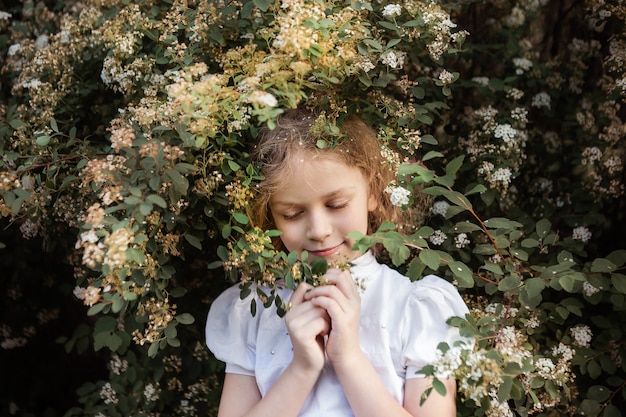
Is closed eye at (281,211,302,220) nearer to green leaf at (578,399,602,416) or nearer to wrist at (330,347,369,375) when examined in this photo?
wrist at (330,347,369,375)

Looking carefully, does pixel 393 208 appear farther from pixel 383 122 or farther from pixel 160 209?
pixel 160 209

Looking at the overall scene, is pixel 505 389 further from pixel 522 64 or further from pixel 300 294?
pixel 522 64

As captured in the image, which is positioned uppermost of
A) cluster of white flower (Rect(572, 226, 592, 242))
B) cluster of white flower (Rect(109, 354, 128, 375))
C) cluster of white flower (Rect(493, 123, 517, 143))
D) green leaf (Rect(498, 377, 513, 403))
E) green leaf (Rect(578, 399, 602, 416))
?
cluster of white flower (Rect(493, 123, 517, 143))

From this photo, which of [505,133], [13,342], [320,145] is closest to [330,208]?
[320,145]

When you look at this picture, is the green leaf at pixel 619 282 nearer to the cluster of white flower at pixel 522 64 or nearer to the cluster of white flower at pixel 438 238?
the cluster of white flower at pixel 438 238

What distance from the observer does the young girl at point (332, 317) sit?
1.59m

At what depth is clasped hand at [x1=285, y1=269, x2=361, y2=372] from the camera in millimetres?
1571

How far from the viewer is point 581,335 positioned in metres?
1.93

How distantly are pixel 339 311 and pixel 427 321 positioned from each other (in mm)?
264

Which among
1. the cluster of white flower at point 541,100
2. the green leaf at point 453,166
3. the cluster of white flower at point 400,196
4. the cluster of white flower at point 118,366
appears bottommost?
the cluster of white flower at point 118,366

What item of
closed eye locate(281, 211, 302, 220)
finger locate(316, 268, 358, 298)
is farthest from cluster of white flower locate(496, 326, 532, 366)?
closed eye locate(281, 211, 302, 220)

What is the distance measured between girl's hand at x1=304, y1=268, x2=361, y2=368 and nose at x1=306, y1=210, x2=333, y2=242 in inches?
3.8

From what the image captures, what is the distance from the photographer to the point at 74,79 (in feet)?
7.18

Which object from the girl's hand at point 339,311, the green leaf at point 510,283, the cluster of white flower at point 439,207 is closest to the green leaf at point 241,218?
the girl's hand at point 339,311
